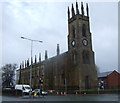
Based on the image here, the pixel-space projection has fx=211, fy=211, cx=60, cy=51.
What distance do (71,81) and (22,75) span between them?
6035 cm

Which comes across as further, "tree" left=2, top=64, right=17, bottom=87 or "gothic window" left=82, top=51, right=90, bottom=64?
"tree" left=2, top=64, right=17, bottom=87

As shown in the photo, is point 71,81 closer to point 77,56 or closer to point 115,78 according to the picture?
point 77,56

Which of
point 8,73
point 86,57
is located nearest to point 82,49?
point 86,57

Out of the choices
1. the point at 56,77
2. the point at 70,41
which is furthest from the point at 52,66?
the point at 70,41

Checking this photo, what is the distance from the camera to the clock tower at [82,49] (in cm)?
6688

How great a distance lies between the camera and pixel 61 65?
78.2m

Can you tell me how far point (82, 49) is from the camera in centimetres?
6900

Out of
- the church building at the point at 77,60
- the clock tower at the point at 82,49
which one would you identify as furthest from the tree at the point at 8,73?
the clock tower at the point at 82,49

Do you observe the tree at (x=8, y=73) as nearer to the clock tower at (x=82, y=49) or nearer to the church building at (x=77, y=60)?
the church building at (x=77, y=60)

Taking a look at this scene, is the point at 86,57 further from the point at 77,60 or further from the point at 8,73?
the point at 8,73

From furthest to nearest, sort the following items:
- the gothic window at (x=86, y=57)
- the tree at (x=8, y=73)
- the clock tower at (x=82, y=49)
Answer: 1. the tree at (x=8, y=73)
2. the gothic window at (x=86, y=57)
3. the clock tower at (x=82, y=49)

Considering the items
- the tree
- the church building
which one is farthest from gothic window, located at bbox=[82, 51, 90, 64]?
the tree

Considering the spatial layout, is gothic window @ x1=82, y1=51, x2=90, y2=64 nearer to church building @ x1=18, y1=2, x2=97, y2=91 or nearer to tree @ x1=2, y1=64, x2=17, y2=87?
church building @ x1=18, y1=2, x2=97, y2=91

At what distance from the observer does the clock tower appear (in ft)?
219
